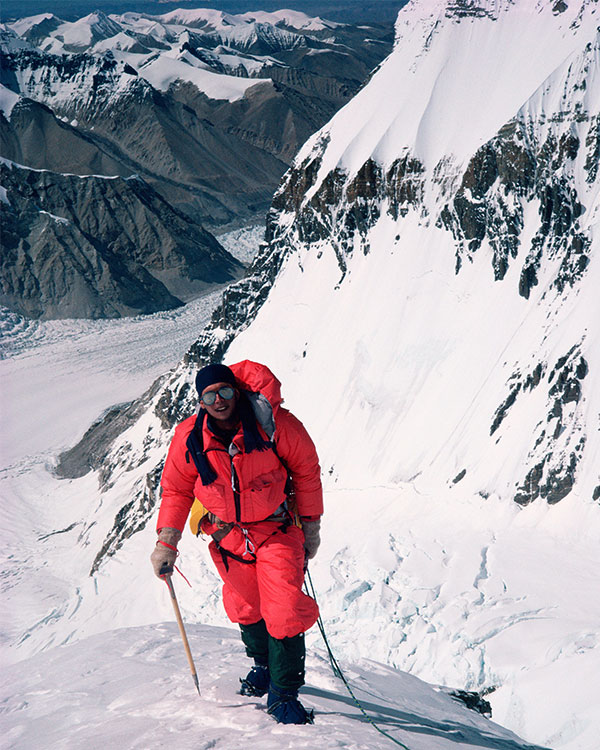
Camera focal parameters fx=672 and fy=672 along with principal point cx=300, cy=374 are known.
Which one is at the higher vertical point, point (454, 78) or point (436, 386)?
point (454, 78)

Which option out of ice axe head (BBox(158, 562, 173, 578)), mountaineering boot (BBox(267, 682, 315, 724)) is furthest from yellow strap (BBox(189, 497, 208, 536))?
mountaineering boot (BBox(267, 682, 315, 724))

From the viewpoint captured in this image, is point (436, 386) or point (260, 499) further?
point (436, 386)

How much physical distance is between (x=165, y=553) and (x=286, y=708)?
6.11 feet

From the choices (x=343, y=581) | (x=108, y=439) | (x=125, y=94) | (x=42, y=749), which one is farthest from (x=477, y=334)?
(x=125, y=94)

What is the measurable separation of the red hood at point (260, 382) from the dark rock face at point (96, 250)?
372 feet

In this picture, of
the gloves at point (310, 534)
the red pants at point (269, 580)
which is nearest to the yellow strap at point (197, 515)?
the red pants at point (269, 580)

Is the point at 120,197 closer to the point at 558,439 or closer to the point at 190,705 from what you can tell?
the point at 558,439

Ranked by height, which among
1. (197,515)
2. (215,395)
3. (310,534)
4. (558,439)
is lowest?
(558,439)

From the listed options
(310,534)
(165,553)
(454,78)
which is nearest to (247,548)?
(310,534)

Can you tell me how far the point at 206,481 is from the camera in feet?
21.0

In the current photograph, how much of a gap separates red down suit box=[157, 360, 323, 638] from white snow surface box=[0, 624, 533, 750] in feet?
3.16

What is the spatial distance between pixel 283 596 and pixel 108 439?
226ft

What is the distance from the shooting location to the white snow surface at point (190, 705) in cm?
601

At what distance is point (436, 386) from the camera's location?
3928cm
